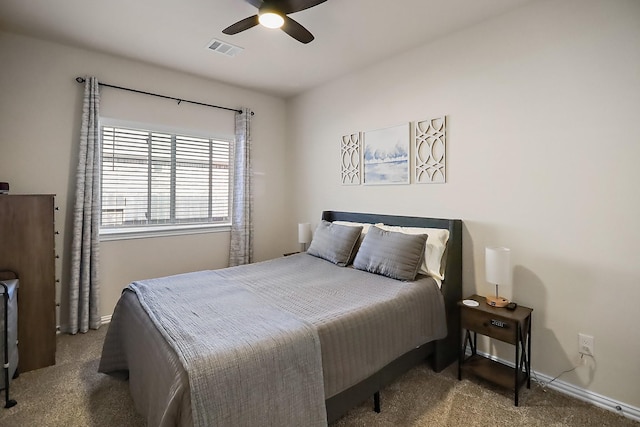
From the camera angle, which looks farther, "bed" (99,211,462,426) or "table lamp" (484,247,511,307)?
"table lamp" (484,247,511,307)

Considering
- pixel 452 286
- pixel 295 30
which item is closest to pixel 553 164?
pixel 452 286

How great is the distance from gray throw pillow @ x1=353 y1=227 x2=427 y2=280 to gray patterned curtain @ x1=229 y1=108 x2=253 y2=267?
1.78m

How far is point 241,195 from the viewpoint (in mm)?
3955

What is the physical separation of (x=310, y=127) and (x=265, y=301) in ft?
8.98

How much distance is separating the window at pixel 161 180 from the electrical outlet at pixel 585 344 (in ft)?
12.1

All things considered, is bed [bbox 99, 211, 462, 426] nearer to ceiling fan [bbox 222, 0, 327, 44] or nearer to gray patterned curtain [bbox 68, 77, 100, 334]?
gray patterned curtain [bbox 68, 77, 100, 334]

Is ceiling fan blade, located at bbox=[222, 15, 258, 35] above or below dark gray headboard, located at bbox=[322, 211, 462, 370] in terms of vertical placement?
above

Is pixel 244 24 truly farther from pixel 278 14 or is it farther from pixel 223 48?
pixel 223 48

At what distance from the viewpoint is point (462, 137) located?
2.62m

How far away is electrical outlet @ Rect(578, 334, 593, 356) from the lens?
2.03 meters

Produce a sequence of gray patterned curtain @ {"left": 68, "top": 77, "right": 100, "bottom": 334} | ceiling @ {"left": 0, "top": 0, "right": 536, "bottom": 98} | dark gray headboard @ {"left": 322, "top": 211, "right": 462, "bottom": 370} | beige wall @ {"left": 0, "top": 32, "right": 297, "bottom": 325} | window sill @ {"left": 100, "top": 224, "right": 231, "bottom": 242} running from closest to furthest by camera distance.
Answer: ceiling @ {"left": 0, "top": 0, "right": 536, "bottom": 98}, dark gray headboard @ {"left": 322, "top": 211, "right": 462, "bottom": 370}, beige wall @ {"left": 0, "top": 32, "right": 297, "bottom": 325}, gray patterned curtain @ {"left": 68, "top": 77, "right": 100, "bottom": 334}, window sill @ {"left": 100, "top": 224, "right": 231, "bottom": 242}

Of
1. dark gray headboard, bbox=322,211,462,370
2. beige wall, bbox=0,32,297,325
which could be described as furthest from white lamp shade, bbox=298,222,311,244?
dark gray headboard, bbox=322,211,462,370

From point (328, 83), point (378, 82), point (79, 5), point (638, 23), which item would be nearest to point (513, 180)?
point (638, 23)

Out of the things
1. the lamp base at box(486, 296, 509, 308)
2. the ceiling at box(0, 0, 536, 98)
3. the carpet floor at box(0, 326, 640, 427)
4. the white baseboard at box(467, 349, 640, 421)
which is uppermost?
the ceiling at box(0, 0, 536, 98)
